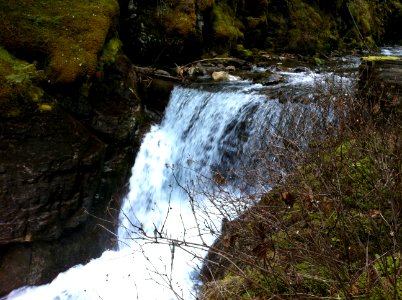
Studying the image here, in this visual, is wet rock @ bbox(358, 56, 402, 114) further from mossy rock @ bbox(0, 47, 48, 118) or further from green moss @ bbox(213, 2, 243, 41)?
green moss @ bbox(213, 2, 243, 41)

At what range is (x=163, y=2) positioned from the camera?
860 centimetres

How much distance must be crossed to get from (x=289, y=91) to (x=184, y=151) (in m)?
2.15

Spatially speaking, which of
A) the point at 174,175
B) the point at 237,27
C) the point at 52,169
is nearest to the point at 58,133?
the point at 52,169

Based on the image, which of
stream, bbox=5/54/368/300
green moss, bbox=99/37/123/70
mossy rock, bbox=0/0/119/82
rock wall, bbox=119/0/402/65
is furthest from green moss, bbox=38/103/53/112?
rock wall, bbox=119/0/402/65

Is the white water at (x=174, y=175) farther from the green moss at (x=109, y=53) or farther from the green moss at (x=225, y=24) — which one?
the green moss at (x=225, y=24)

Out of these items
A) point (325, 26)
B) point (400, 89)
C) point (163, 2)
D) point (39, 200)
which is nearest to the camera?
point (400, 89)

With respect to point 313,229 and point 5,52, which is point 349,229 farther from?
point 5,52

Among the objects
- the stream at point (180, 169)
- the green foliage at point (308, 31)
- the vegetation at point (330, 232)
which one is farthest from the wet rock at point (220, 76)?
the vegetation at point (330, 232)

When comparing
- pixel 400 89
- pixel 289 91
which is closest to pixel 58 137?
pixel 289 91

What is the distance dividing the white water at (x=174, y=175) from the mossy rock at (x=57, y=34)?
5.90 feet

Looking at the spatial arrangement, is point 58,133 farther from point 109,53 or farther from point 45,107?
point 109,53

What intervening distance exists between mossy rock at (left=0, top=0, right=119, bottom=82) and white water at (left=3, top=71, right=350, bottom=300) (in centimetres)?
180

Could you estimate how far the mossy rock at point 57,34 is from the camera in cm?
554

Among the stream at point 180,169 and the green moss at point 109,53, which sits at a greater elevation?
the green moss at point 109,53
